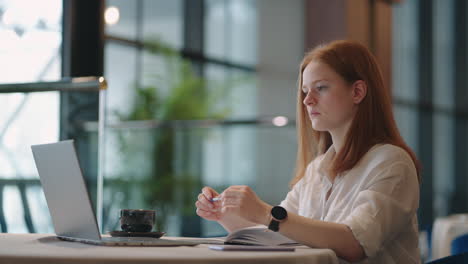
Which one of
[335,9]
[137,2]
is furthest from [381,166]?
[137,2]

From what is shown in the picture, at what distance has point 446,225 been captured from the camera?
438 cm

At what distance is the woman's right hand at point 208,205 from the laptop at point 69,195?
0.28m

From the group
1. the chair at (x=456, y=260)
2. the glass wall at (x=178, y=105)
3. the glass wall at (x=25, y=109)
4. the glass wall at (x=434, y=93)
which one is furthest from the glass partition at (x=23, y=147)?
the glass wall at (x=434, y=93)

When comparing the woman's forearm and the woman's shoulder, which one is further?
the woman's shoulder

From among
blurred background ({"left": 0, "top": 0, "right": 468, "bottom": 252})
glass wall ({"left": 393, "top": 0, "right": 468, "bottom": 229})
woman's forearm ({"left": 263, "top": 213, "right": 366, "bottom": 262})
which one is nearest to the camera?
woman's forearm ({"left": 263, "top": 213, "right": 366, "bottom": 262})

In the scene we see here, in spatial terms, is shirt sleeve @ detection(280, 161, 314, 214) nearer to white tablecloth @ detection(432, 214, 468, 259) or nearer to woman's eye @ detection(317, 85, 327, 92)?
woman's eye @ detection(317, 85, 327, 92)

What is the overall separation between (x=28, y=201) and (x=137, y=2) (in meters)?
6.27

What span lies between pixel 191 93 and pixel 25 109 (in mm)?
5601

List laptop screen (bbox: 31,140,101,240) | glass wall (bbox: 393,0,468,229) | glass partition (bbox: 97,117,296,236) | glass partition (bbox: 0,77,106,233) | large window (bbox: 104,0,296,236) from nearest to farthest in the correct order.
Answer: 1. laptop screen (bbox: 31,140,101,240)
2. glass partition (bbox: 0,77,106,233)
3. glass partition (bbox: 97,117,296,236)
4. large window (bbox: 104,0,296,236)
5. glass wall (bbox: 393,0,468,229)

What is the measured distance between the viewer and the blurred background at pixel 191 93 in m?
3.44

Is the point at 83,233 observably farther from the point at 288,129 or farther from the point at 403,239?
the point at 288,129

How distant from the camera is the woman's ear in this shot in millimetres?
2154

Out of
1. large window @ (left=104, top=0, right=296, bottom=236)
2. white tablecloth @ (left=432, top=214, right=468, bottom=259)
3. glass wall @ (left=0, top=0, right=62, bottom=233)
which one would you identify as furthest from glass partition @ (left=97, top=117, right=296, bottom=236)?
glass wall @ (left=0, top=0, right=62, bottom=233)

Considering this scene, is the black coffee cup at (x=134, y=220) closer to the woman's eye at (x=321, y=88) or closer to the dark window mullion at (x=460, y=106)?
the woman's eye at (x=321, y=88)
